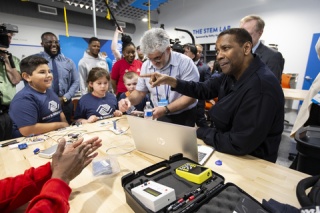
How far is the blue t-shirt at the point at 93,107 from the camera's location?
221cm

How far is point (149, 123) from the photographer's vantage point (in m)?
1.08

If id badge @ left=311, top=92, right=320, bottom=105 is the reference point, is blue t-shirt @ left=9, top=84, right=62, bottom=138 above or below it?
below

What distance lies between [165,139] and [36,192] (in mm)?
649

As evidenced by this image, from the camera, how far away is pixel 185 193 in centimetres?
72

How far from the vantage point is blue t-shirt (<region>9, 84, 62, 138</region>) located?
1617 millimetres

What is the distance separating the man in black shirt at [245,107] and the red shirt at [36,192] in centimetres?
90

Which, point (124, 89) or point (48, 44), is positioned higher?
point (48, 44)

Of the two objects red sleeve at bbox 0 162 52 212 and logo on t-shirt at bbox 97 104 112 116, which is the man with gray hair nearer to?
logo on t-shirt at bbox 97 104 112 116

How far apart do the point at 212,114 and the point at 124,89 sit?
1922 millimetres

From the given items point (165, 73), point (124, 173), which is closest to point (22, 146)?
point (124, 173)

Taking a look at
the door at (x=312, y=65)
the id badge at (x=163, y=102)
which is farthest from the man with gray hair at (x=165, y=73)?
the door at (x=312, y=65)

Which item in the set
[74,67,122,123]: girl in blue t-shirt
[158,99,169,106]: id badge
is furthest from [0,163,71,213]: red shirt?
[74,67,122,123]: girl in blue t-shirt

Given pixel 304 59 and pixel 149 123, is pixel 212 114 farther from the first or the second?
pixel 304 59

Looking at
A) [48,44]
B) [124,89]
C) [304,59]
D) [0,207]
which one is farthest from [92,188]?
[304,59]
